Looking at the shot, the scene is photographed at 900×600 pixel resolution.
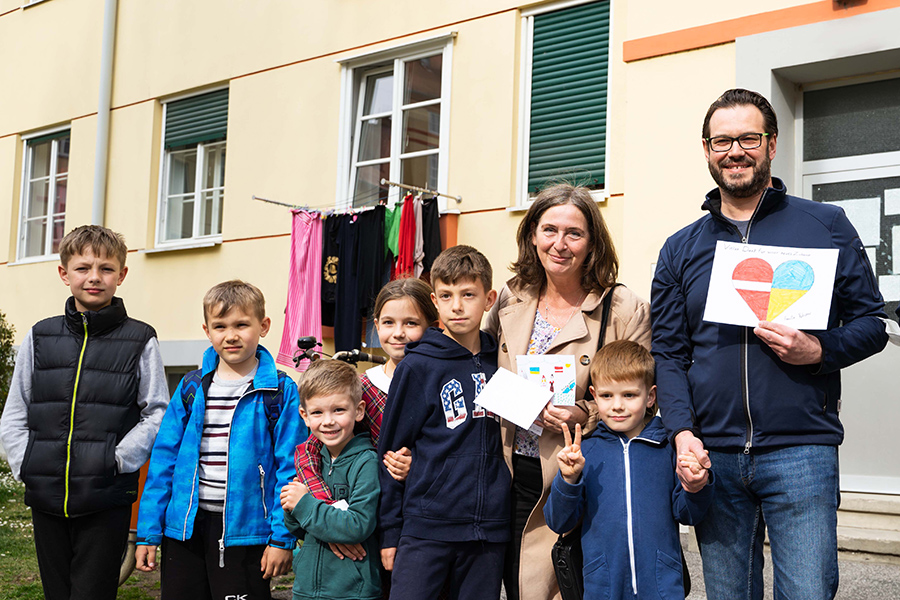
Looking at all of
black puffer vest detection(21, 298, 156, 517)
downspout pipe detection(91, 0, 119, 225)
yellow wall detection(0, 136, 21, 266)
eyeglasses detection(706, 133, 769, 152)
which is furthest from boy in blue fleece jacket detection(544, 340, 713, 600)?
yellow wall detection(0, 136, 21, 266)

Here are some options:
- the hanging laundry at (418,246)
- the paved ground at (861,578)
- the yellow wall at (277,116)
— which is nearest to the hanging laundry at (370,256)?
the hanging laundry at (418,246)

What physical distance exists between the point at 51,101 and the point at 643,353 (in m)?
10.9

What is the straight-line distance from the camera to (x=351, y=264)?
7.92 meters

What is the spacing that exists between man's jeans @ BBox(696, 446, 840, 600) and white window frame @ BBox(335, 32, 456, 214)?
5.39 metres

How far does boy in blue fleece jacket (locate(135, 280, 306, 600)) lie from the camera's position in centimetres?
335

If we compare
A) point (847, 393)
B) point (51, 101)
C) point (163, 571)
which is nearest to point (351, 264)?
point (847, 393)

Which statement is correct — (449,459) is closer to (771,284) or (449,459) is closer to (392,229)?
(771,284)

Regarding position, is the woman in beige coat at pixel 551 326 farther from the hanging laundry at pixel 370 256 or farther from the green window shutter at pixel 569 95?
the hanging laundry at pixel 370 256

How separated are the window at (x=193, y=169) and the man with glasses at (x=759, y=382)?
8038mm

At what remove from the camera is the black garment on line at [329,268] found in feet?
26.7

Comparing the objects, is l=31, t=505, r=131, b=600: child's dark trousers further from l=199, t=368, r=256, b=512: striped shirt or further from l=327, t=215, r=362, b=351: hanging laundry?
l=327, t=215, r=362, b=351: hanging laundry

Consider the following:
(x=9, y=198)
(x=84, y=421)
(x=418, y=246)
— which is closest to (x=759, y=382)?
(x=84, y=421)

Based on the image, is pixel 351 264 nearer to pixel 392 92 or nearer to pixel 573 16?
pixel 392 92

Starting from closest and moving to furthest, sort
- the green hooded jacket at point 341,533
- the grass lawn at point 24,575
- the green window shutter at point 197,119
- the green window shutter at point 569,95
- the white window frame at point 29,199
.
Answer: the green hooded jacket at point 341,533, the grass lawn at point 24,575, the green window shutter at point 569,95, the green window shutter at point 197,119, the white window frame at point 29,199
